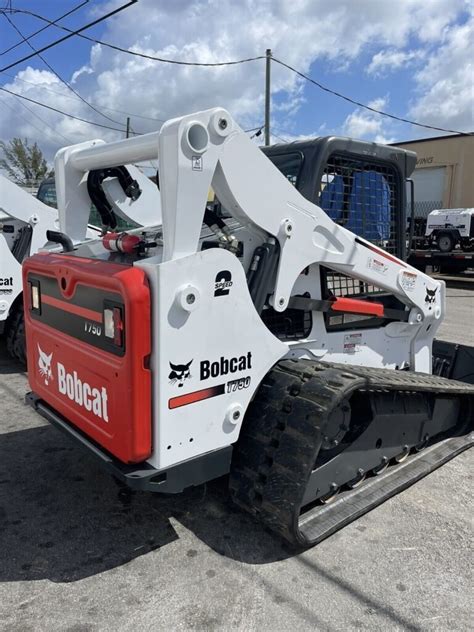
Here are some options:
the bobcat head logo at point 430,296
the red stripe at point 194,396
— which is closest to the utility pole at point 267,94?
the bobcat head logo at point 430,296

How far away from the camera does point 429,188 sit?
1078 inches

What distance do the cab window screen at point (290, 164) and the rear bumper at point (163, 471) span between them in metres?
1.70

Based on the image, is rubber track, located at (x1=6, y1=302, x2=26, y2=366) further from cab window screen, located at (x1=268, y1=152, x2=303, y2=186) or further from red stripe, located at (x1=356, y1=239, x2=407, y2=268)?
red stripe, located at (x1=356, y1=239, x2=407, y2=268)

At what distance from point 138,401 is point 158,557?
0.99 m

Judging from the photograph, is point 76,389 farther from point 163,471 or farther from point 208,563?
point 208,563

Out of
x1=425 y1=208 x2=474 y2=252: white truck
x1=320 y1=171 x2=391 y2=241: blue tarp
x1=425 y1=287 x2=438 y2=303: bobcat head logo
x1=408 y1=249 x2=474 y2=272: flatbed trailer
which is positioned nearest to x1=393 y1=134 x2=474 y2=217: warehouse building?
x1=425 y1=208 x2=474 y2=252: white truck

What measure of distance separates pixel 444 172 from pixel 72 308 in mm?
27341

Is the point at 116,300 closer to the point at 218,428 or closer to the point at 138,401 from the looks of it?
the point at 138,401

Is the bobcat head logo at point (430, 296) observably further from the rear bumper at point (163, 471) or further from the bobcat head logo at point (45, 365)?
the bobcat head logo at point (45, 365)

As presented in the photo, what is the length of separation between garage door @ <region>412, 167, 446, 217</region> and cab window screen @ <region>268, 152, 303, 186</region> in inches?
984

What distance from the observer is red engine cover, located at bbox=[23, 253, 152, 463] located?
93.0 inches

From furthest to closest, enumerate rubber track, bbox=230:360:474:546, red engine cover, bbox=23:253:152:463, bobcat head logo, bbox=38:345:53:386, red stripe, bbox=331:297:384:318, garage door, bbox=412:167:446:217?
garage door, bbox=412:167:446:217 → red stripe, bbox=331:297:384:318 → bobcat head logo, bbox=38:345:53:386 → rubber track, bbox=230:360:474:546 → red engine cover, bbox=23:253:152:463

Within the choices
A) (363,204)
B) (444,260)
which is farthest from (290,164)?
(444,260)

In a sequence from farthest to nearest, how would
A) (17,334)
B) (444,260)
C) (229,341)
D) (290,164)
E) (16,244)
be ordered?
(444,260) < (16,244) < (17,334) < (290,164) < (229,341)
